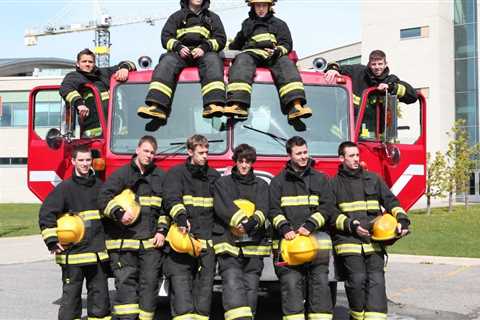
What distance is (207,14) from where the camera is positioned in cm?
663

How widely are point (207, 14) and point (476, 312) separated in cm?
449

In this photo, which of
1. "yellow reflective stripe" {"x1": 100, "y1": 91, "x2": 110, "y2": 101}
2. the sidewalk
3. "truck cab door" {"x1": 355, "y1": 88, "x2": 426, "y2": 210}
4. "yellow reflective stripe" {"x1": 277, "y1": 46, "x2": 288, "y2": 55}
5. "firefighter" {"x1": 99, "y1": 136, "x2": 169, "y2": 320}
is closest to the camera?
"firefighter" {"x1": 99, "y1": 136, "x2": 169, "y2": 320}

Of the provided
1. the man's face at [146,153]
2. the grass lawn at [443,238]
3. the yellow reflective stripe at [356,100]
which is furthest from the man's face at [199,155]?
the grass lawn at [443,238]

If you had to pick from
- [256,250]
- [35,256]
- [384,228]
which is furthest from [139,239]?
[35,256]

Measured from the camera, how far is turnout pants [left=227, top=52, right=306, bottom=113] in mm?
6152

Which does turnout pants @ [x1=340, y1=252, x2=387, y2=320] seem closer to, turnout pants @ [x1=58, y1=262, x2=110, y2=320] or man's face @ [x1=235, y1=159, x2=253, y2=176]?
man's face @ [x1=235, y1=159, x2=253, y2=176]

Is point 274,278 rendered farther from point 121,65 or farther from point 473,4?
point 473,4

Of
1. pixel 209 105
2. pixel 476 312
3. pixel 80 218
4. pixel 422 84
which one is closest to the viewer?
pixel 80 218

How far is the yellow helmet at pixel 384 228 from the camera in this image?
5.64 meters

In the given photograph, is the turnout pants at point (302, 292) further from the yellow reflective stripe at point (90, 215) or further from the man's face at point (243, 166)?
the yellow reflective stripe at point (90, 215)

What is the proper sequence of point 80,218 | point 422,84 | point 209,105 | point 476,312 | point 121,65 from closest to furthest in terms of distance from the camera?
1. point 80,218
2. point 209,105
3. point 121,65
4. point 476,312
5. point 422,84

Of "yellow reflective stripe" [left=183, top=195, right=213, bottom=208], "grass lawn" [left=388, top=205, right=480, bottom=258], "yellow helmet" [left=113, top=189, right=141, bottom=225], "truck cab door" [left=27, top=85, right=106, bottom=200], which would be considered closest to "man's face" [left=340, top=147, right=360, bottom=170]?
"yellow reflective stripe" [left=183, top=195, right=213, bottom=208]

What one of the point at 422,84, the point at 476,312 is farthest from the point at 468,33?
the point at 476,312

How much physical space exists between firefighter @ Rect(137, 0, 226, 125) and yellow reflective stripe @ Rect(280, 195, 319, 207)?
1032 mm
